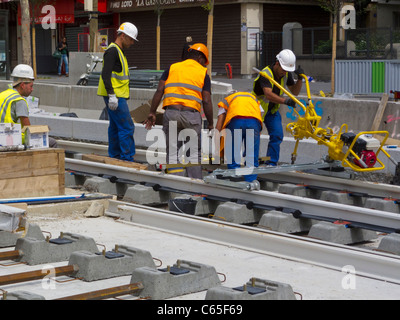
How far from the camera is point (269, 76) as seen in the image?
35.2ft

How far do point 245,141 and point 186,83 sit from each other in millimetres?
1174

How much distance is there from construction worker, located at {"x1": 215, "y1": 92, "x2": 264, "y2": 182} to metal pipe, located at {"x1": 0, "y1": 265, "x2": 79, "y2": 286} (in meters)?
3.87

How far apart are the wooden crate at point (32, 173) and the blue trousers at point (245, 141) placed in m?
2.17

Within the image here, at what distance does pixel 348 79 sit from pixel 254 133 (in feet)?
44.2

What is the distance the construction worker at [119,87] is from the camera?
11.9 meters

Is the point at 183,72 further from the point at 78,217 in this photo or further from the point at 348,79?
the point at 348,79

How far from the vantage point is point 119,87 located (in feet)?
39.6

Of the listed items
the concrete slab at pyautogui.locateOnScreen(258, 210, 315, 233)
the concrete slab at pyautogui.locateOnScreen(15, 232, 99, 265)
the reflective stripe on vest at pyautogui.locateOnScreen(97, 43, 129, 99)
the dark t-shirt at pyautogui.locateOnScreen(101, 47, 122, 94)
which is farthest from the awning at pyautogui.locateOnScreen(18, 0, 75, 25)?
the concrete slab at pyautogui.locateOnScreen(15, 232, 99, 265)

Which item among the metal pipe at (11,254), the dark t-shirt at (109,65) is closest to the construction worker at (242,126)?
Answer: the dark t-shirt at (109,65)

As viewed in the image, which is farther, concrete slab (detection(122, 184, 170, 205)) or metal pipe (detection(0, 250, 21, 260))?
concrete slab (detection(122, 184, 170, 205))

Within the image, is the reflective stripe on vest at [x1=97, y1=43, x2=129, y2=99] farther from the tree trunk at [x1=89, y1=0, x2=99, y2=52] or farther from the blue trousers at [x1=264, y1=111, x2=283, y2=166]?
the tree trunk at [x1=89, y1=0, x2=99, y2=52]

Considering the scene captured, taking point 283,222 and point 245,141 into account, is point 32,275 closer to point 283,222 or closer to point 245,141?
point 283,222

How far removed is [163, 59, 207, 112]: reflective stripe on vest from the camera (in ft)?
34.9
